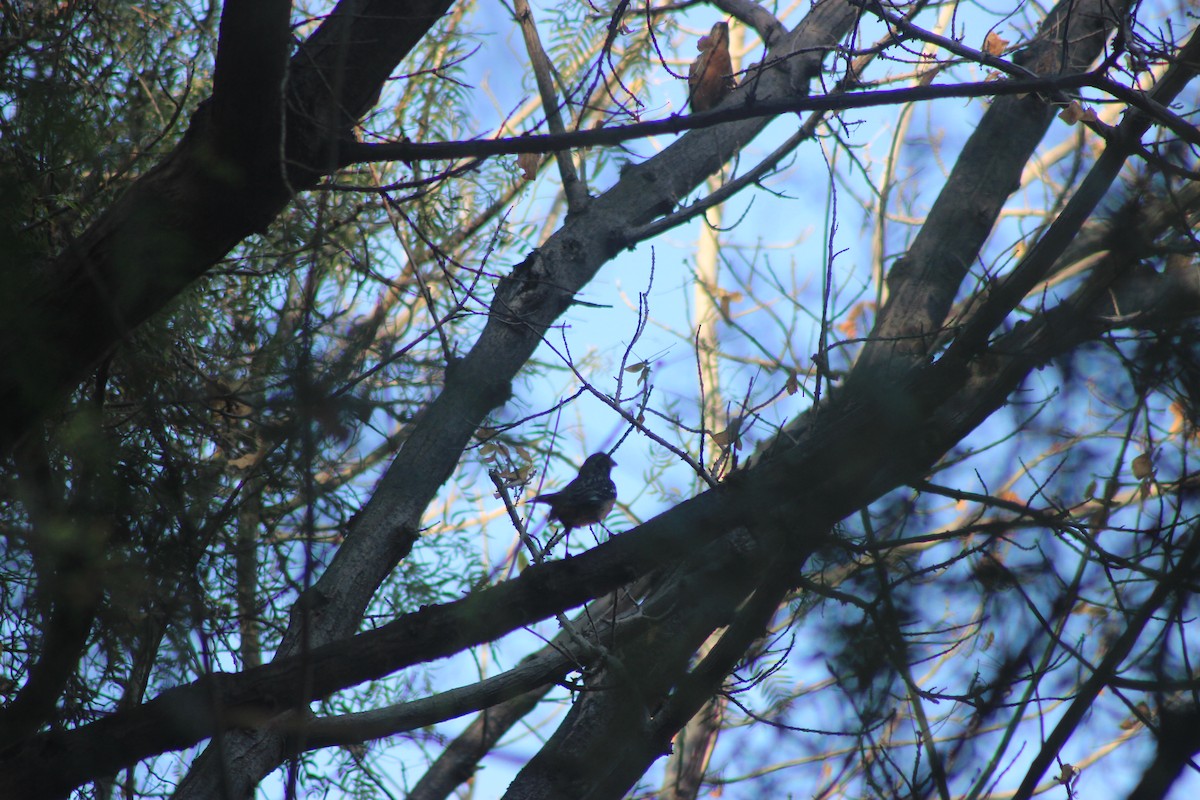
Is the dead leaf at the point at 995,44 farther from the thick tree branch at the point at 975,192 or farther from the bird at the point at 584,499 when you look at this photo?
the bird at the point at 584,499

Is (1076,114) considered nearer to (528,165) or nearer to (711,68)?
(711,68)

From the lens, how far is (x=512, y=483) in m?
2.56

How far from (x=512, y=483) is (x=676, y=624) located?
68 cm

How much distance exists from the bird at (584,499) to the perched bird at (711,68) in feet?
4.13

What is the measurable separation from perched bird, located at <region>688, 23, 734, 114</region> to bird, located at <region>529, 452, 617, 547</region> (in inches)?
49.5

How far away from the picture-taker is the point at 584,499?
3.16 m

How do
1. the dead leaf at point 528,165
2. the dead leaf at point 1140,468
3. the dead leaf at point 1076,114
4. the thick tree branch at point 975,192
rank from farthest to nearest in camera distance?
the thick tree branch at point 975,192
the dead leaf at point 528,165
the dead leaf at point 1076,114
the dead leaf at point 1140,468

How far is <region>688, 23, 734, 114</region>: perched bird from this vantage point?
338 cm

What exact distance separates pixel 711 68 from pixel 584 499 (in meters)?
1.49

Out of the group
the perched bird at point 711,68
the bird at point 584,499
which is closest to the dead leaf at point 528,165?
the perched bird at point 711,68

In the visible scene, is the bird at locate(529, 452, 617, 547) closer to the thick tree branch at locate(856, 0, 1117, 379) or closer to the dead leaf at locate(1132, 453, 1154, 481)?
the thick tree branch at locate(856, 0, 1117, 379)

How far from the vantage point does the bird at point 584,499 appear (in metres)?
3.14

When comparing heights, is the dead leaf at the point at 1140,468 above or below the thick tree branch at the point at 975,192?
below

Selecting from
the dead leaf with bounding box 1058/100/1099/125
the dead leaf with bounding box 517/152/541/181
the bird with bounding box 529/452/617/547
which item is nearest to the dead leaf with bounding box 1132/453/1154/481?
the dead leaf with bounding box 1058/100/1099/125
